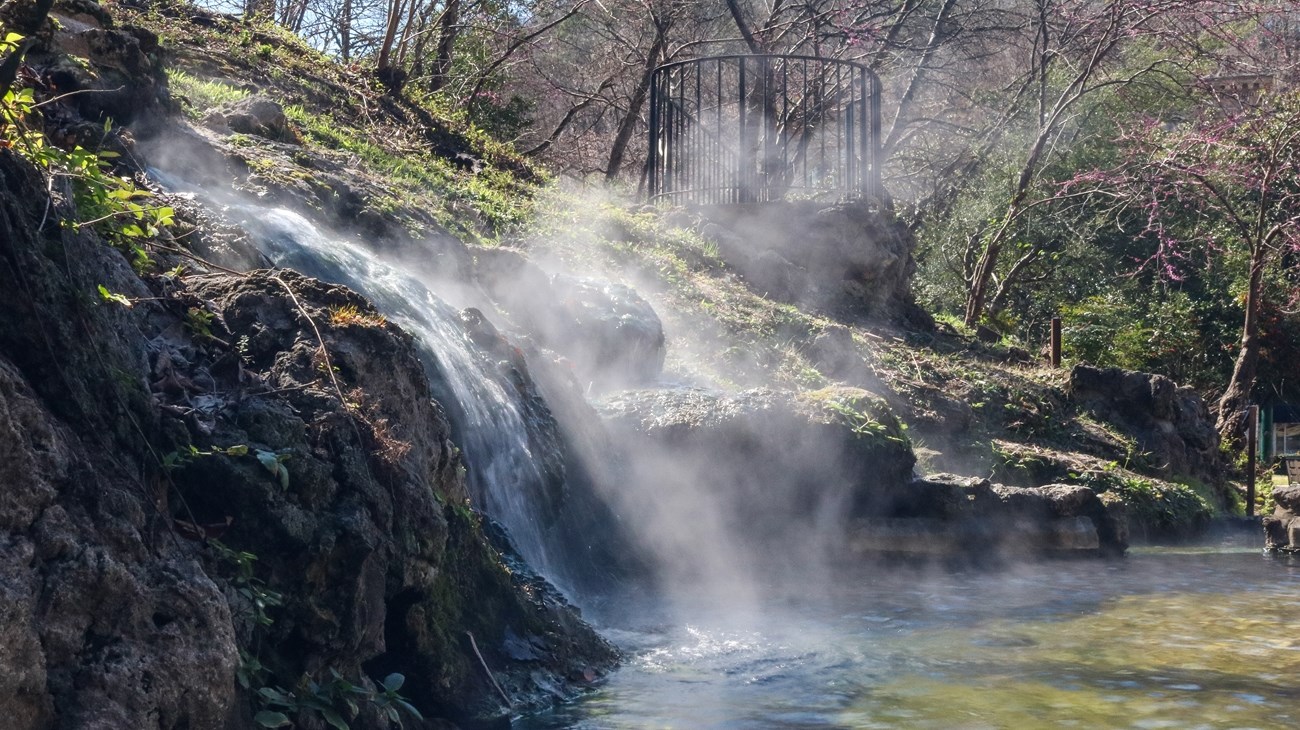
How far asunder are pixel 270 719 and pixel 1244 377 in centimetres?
1693

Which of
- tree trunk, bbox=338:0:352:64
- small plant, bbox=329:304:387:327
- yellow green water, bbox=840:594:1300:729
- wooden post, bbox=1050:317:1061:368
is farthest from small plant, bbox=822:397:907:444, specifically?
tree trunk, bbox=338:0:352:64

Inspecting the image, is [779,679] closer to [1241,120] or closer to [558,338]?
[558,338]

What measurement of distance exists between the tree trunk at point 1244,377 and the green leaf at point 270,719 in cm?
1606

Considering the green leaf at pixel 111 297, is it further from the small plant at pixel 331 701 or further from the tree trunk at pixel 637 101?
the tree trunk at pixel 637 101

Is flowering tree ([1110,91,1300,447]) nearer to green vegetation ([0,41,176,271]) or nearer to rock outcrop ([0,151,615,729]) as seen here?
rock outcrop ([0,151,615,729])

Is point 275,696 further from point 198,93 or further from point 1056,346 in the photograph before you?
point 1056,346

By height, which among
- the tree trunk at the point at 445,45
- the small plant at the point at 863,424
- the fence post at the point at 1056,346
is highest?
the tree trunk at the point at 445,45

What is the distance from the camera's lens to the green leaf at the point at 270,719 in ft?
13.5

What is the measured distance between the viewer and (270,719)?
13.6 ft

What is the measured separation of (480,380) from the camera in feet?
27.2

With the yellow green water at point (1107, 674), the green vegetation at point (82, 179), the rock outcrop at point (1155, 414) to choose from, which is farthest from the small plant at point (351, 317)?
the rock outcrop at point (1155, 414)

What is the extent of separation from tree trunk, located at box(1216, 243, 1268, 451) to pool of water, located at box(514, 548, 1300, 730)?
27.5 ft

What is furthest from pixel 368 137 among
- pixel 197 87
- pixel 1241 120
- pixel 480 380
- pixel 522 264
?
pixel 1241 120

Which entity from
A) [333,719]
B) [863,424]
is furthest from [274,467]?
[863,424]
